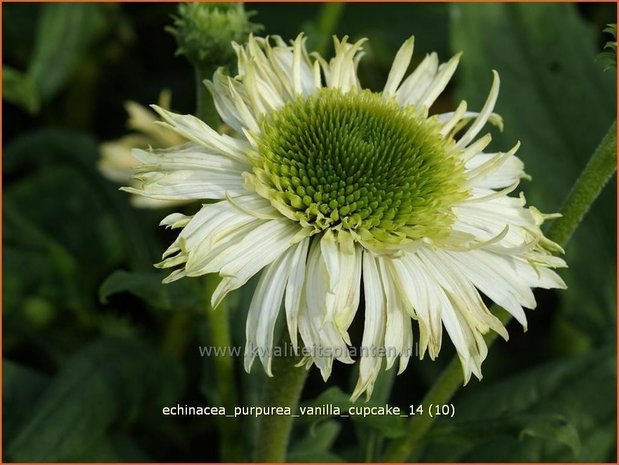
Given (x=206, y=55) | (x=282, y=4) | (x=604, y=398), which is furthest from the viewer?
(x=282, y=4)

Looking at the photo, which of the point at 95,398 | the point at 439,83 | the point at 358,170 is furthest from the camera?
the point at 95,398

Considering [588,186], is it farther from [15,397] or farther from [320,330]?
[15,397]

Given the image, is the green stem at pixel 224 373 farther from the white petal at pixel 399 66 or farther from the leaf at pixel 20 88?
the leaf at pixel 20 88

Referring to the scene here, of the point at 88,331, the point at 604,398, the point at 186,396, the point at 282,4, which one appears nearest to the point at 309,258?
the point at 604,398

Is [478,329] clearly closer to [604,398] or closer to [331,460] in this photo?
[331,460]

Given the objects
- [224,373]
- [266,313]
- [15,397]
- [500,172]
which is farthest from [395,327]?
[15,397]

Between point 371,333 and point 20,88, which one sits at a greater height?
point 371,333
